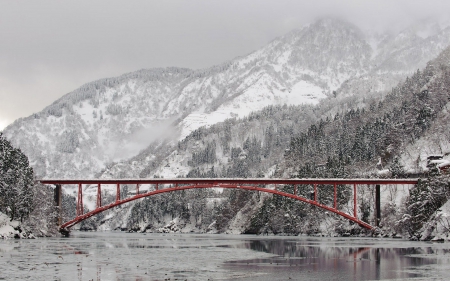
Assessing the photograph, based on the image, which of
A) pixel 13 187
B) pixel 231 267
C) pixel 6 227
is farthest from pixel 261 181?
pixel 231 267

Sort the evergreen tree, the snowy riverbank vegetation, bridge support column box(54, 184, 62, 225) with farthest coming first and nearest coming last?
bridge support column box(54, 184, 62, 225)
the snowy riverbank vegetation
the evergreen tree

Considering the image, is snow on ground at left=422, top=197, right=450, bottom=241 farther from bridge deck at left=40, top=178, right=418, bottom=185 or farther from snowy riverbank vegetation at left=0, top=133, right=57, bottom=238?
snowy riverbank vegetation at left=0, top=133, right=57, bottom=238

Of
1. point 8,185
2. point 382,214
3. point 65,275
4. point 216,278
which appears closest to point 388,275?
point 216,278

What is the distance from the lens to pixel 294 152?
19712 centimetres

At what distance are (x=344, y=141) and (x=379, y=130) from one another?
44.9ft

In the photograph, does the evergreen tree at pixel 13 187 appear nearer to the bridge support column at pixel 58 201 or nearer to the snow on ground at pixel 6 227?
the snow on ground at pixel 6 227

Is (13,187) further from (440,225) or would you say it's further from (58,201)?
(440,225)

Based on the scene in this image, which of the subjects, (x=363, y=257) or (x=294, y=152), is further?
(x=294, y=152)

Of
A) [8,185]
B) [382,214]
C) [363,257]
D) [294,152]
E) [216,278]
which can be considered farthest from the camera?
[294,152]

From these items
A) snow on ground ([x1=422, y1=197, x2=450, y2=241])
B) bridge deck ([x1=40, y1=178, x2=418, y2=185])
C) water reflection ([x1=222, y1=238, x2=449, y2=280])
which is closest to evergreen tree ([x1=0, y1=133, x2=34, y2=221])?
bridge deck ([x1=40, y1=178, x2=418, y2=185])

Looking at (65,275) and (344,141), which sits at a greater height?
(344,141)

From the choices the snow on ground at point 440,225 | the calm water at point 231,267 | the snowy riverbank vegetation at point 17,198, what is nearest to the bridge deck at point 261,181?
the snowy riverbank vegetation at point 17,198

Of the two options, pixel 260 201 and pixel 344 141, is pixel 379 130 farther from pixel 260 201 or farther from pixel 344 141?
pixel 260 201

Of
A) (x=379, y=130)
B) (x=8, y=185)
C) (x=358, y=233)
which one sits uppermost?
(x=379, y=130)
